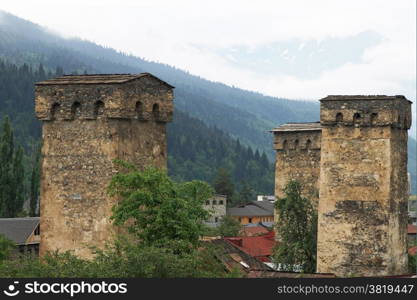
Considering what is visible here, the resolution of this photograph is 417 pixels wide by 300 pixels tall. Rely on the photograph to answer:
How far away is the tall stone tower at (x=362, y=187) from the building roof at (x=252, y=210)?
3766 inches

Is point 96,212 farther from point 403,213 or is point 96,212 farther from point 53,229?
point 403,213

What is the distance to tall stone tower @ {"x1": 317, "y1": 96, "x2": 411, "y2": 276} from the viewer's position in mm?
38438

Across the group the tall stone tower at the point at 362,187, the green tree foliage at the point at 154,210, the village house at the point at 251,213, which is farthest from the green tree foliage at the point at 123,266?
the village house at the point at 251,213

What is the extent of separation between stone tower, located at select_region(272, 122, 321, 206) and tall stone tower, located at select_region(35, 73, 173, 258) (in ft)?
89.1

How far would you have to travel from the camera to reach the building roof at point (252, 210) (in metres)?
138

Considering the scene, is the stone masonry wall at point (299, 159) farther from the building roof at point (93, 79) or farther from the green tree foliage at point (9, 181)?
the green tree foliage at point (9, 181)

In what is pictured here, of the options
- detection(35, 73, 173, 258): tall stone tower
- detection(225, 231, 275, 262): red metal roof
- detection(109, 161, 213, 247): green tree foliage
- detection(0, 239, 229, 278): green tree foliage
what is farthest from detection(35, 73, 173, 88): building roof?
detection(225, 231, 275, 262): red metal roof

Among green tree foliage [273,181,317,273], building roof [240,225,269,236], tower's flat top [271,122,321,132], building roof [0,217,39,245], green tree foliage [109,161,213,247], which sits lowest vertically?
building roof [240,225,269,236]

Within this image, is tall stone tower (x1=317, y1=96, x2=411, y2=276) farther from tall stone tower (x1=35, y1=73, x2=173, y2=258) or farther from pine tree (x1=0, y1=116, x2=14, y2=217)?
pine tree (x1=0, y1=116, x2=14, y2=217)

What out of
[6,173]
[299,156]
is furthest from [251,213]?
[299,156]

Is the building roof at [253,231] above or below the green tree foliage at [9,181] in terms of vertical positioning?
below

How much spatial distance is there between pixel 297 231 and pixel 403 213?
7.71 meters

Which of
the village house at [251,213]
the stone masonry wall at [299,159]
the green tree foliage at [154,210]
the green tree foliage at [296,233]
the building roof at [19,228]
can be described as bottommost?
the village house at [251,213]

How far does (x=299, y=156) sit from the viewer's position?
189 feet
